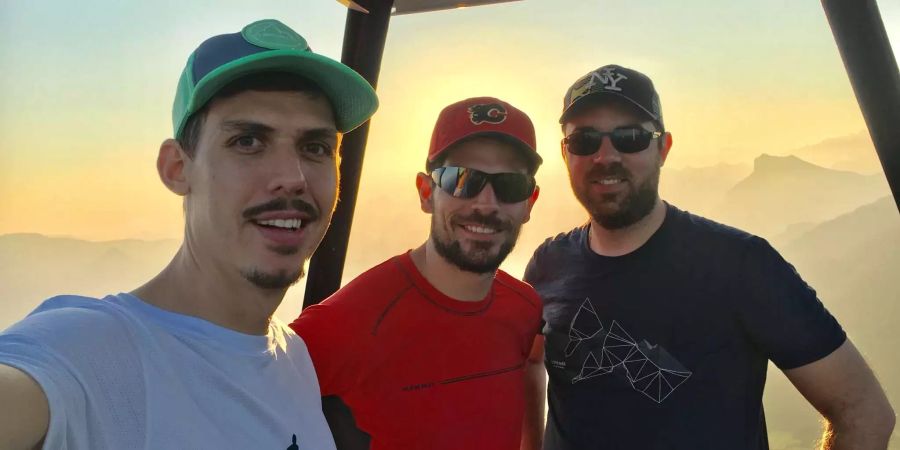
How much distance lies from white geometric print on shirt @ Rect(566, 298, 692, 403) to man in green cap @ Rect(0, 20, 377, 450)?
A: 3.55 feet

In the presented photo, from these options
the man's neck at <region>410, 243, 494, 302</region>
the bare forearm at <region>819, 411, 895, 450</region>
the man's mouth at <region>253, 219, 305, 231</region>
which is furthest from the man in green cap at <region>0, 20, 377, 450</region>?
the bare forearm at <region>819, 411, 895, 450</region>

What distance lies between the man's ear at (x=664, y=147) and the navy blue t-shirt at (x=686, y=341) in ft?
1.13

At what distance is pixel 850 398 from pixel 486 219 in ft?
4.73

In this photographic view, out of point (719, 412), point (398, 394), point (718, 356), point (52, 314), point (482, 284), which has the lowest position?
point (719, 412)

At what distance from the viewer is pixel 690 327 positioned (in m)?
1.92

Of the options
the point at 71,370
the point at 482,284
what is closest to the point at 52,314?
the point at 71,370

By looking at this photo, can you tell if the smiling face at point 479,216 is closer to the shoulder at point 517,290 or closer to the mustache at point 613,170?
the shoulder at point 517,290

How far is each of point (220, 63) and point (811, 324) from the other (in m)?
2.02

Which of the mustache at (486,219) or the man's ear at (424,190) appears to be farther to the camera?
the man's ear at (424,190)

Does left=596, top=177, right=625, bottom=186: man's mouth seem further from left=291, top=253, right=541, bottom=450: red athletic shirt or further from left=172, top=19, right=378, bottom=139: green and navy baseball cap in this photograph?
left=172, top=19, right=378, bottom=139: green and navy baseball cap

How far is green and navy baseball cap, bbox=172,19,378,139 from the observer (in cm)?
116

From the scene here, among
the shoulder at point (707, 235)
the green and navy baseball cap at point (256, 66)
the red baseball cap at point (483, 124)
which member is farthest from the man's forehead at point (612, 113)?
the green and navy baseball cap at point (256, 66)

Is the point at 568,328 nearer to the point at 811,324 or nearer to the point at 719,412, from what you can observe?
the point at 719,412

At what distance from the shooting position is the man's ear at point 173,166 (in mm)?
1203
